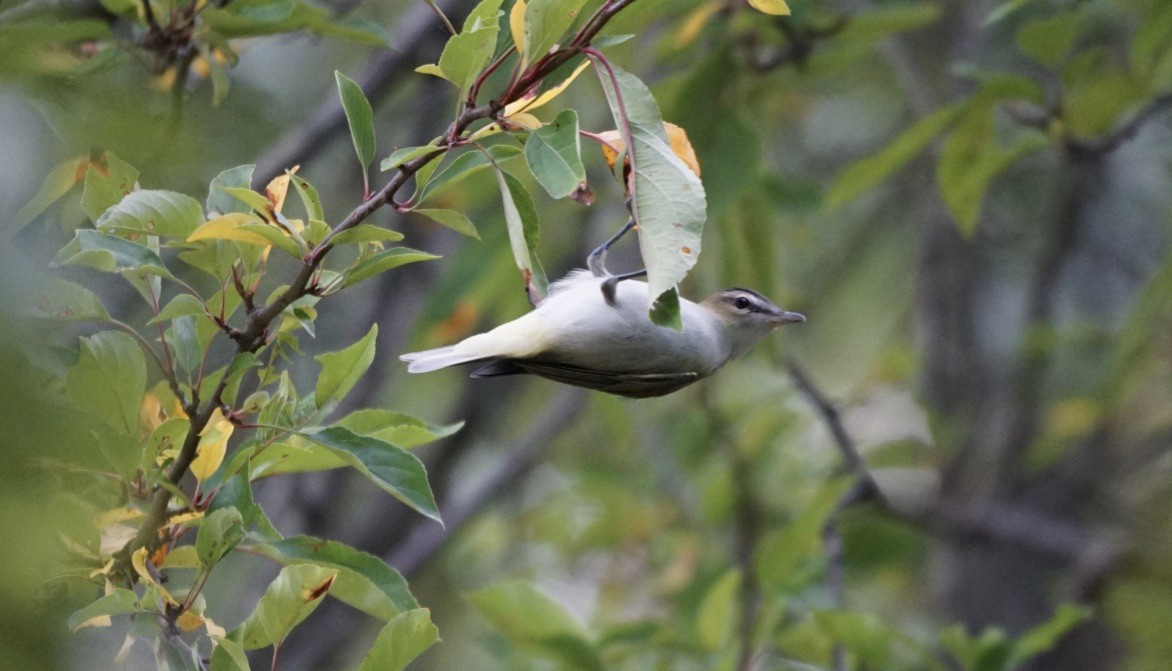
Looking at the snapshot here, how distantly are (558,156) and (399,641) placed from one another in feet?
2.35

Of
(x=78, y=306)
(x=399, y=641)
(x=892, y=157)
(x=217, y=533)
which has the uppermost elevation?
(x=78, y=306)

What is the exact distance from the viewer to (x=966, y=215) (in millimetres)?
3166

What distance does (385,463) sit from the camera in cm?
150

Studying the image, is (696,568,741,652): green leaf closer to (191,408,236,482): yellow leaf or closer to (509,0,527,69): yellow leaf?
(191,408,236,482): yellow leaf

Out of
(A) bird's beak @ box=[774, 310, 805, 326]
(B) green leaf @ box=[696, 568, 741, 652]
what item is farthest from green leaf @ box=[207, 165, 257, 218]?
(B) green leaf @ box=[696, 568, 741, 652]

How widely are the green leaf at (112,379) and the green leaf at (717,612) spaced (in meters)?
2.02

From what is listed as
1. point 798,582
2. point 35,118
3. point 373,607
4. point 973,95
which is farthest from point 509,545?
point 35,118

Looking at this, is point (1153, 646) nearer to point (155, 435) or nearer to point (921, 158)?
point (155, 435)

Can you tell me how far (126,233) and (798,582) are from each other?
249 centimetres

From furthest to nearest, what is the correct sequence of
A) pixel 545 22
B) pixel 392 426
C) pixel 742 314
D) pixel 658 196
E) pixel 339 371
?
pixel 742 314, pixel 392 426, pixel 339 371, pixel 545 22, pixel 658 196

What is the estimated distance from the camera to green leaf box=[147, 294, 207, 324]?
145 cm

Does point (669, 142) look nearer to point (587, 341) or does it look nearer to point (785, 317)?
point (587, 341)

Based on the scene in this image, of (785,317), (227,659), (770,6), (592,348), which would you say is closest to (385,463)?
(227,659)

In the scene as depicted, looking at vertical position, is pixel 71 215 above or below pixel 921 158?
above
